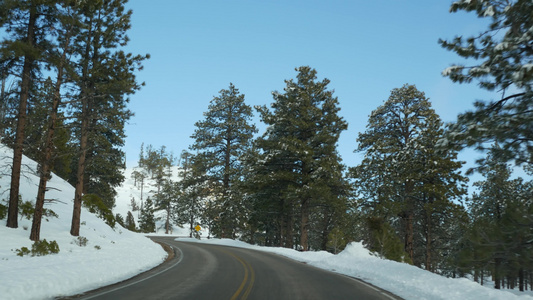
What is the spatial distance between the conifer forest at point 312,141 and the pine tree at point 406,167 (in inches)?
3.3

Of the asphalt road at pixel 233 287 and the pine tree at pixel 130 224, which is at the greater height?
the asphalt road at pixel 233 287

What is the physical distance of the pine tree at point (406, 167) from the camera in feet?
69.5

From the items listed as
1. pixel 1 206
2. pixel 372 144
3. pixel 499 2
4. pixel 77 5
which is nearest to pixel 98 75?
pixel 77 5

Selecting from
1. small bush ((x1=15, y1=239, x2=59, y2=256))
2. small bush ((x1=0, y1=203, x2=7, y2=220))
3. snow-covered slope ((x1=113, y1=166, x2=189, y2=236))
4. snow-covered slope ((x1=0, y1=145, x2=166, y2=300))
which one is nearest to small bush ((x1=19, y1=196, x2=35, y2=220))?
snow-covered slope ((x1=0, y1=145, x2=166, y2=300))

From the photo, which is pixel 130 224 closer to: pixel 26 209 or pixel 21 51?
pixel 26 209

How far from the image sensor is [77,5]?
1485cm

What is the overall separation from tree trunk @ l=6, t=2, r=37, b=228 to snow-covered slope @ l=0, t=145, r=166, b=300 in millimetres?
659

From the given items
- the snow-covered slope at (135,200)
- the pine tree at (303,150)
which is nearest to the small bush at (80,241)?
the pine tree at (303,150)

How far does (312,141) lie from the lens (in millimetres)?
26547

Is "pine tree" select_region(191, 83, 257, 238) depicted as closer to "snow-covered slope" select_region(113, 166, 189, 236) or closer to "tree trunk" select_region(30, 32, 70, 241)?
"tree trunk" select_region(30, 32, 70, 241)

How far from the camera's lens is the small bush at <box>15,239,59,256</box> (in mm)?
11747

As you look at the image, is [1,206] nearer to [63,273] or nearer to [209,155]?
[63,273]

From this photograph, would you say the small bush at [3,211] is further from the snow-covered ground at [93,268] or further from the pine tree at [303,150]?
the pine tree at [303,150]

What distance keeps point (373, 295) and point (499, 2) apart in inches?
319
